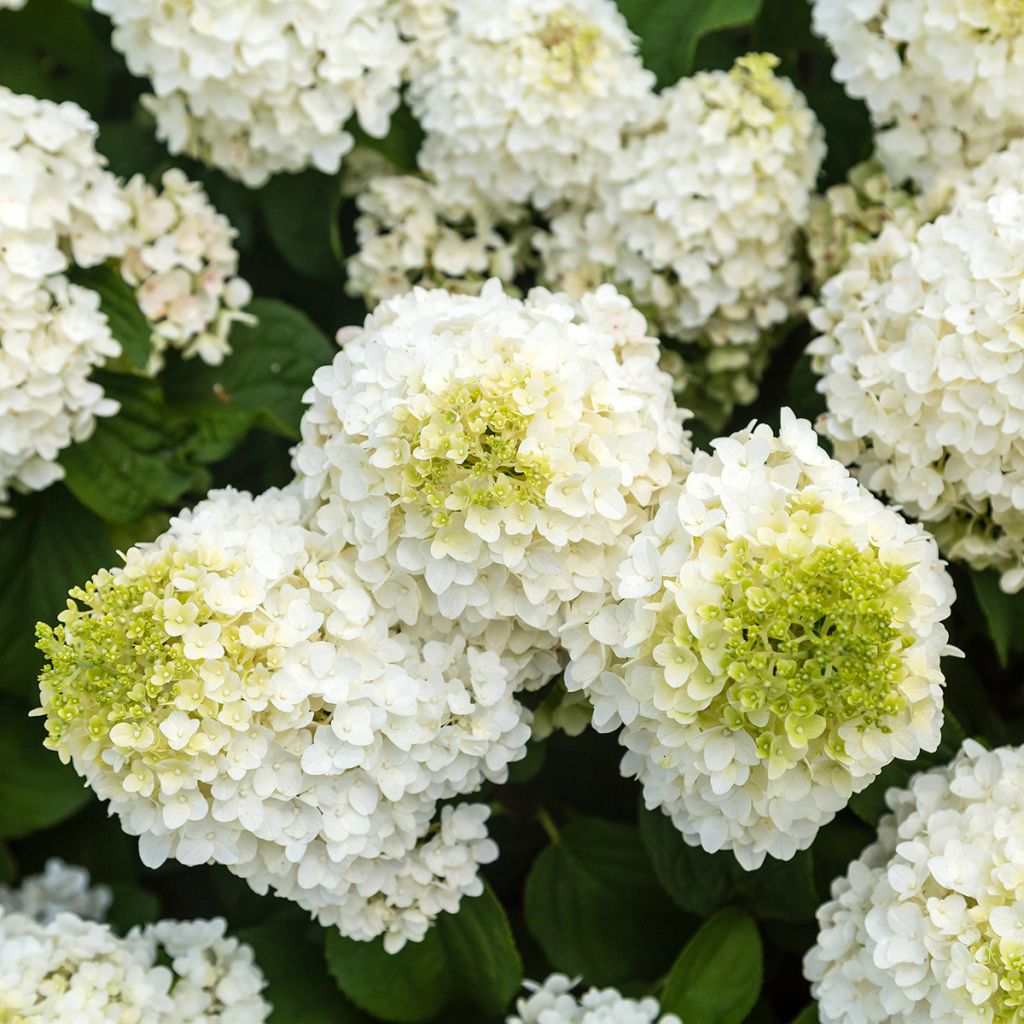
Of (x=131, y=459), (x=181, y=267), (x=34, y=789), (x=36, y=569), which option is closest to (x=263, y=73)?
(x=181, y=267)

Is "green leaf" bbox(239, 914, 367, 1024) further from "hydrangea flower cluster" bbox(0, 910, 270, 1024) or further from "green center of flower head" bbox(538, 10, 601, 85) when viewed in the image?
"green center of flower head" bbox(538, 10, 601, 85)

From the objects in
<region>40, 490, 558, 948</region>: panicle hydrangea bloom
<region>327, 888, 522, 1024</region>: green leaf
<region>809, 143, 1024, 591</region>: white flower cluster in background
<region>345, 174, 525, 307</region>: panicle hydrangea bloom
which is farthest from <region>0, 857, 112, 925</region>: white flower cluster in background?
<region>809, 143, 1024, 591</region>: white flower cluster in background

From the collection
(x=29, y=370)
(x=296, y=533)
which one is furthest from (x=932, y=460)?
(x=29, y=370)

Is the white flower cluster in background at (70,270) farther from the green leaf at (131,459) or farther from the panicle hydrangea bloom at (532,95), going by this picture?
the panicle hydrangea bloom at (532,95)

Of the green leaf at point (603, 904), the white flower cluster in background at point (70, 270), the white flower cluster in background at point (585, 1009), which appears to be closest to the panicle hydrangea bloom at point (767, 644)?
the white flower cluster in background at point (585, 1009)

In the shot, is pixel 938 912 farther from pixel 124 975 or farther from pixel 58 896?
pixel 58 896

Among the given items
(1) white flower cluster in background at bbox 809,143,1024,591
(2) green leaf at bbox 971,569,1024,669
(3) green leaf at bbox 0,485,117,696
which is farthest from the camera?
(3) green leaf at bbox 0,485,117,696
